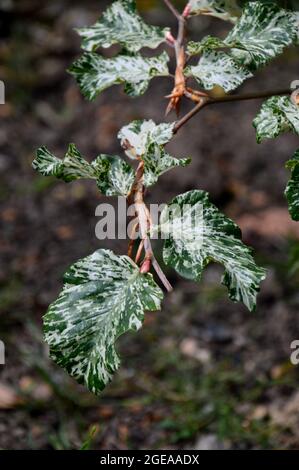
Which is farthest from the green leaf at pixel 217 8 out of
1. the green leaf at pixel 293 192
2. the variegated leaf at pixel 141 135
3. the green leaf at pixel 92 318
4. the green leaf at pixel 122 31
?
the green leaf at pixel 92 318

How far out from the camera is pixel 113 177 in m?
0.72

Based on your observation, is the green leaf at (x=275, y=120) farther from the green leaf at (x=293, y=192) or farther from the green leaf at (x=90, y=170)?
the green leaf at (x=90, y=170)

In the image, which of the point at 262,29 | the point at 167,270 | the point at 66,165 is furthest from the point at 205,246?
the point at 167,270

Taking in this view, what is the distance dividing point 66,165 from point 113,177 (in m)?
0.06

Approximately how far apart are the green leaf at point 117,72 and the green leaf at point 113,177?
153 mm

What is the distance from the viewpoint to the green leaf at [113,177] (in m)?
0.70

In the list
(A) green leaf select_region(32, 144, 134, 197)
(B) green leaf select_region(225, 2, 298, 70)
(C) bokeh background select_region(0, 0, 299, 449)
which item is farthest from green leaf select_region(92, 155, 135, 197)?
(C) bokeh background select_region(0, 0, 299, 449)

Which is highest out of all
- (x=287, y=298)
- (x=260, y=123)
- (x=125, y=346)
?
(x=260, y=123)

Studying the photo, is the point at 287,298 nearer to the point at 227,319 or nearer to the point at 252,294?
the point at 227,319

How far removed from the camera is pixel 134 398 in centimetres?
150

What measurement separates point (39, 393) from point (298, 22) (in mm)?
1038

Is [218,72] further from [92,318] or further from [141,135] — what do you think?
[92,318]

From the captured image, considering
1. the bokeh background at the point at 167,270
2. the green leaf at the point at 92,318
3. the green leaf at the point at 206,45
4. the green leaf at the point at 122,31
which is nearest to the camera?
the green leaf at the point at 92,318
